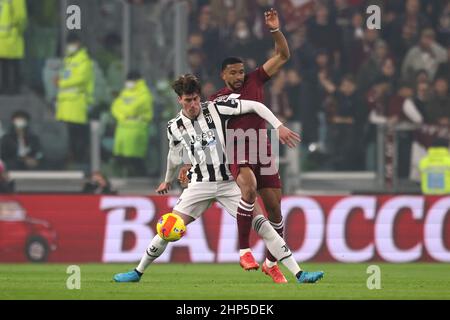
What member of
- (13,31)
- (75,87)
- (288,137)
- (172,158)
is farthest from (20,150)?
(288,137)

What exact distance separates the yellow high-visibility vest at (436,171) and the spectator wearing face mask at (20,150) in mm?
5527

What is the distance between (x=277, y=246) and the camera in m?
11.7

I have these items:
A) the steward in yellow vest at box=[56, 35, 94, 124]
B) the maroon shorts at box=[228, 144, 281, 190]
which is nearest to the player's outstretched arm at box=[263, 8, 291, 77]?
the maroon shorts at box=[228, 144, 281, 190]

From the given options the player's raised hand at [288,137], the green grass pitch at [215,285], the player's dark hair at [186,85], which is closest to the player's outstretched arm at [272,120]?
the player's raised hand at [288,137]

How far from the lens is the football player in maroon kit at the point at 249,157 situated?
1189 cm

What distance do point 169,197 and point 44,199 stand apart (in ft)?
5.71

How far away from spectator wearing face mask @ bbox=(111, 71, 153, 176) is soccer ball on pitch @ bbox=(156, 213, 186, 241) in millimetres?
6693

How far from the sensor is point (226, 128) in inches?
474

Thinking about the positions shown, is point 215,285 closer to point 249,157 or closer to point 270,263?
point 270,263

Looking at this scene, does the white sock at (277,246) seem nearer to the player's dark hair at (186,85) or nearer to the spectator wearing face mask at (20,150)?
the player's dark hair at (186,85)

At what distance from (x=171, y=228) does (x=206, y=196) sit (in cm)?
52

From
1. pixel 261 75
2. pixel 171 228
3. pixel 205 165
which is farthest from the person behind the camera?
pixel 261 75
